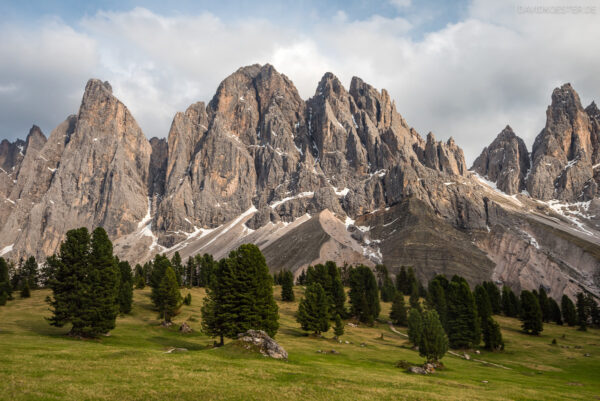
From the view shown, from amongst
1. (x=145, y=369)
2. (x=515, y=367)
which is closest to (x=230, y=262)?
(x=145, y=369)

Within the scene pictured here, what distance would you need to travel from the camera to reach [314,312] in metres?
63.2

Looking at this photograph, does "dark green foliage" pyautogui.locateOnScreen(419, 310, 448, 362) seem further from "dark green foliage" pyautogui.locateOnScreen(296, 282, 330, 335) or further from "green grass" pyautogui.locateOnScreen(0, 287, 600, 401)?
"dark green foliage" pyautogui.locateOnScreen(296, 282, 330, 335)

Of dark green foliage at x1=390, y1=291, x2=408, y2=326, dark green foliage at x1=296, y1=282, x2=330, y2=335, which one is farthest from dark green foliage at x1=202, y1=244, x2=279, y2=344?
dark green foliage at x1=390, y1=291, x2=408, y2=326

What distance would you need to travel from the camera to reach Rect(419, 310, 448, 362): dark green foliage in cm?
4453

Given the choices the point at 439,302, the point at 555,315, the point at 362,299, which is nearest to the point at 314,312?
the point at 362,299

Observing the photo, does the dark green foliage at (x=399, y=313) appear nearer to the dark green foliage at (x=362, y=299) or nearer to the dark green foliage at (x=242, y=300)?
the dark green foliage at (x=362, y=299)

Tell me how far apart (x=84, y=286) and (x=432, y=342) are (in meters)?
41.3

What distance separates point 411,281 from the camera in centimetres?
14162

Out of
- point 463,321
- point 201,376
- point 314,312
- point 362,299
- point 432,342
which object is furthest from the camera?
point 362,299

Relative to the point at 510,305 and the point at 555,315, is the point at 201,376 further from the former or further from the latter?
the point at 555,315

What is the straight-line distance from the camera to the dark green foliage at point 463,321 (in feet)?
224

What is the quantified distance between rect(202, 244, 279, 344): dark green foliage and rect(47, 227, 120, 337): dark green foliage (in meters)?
11.9

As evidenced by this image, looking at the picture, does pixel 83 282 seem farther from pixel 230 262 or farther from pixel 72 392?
pixel 72 392

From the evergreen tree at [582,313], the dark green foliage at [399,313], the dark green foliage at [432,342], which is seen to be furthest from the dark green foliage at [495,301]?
the dark green foliage at [432,342]
